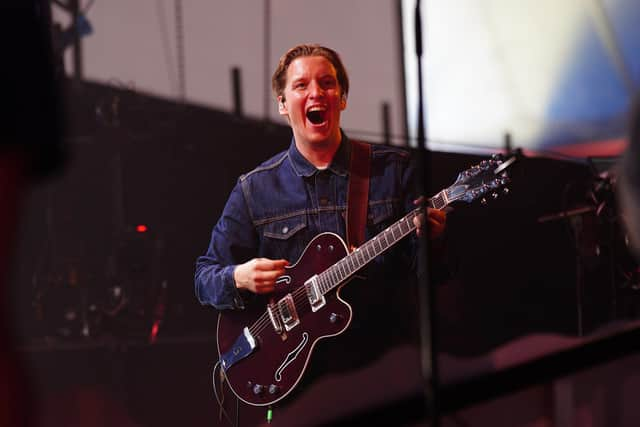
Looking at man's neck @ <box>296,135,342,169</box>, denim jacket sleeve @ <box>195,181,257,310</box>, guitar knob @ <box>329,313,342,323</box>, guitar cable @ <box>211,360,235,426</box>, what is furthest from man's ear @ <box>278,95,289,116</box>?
guitar cable @ <box>211,360,235,426</box>

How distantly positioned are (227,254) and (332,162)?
1.30ft

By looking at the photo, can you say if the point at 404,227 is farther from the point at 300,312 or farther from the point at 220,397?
the point at 220,397

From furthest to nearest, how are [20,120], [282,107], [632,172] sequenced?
[282,107], [20,120], [632,172]

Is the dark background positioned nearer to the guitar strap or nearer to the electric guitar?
the electric guitar

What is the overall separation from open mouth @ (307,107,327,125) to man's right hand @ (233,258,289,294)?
41 cm

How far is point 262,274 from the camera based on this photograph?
2229 mm

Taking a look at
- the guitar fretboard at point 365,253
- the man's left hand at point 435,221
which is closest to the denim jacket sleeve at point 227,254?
the guitar fretboard at point 365,253

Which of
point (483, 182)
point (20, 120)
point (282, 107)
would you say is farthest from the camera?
point (282, 107)

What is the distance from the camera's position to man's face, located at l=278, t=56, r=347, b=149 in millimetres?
2277

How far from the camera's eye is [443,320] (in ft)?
8.67

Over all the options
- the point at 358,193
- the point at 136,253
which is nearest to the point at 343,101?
the point at 358,193

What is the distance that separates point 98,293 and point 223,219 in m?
0.46

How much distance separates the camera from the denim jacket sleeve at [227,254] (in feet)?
7.39

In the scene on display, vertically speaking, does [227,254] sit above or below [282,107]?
below
